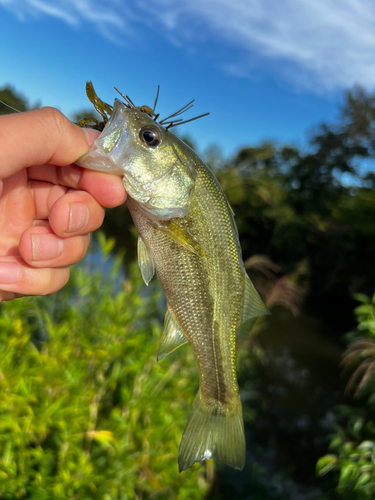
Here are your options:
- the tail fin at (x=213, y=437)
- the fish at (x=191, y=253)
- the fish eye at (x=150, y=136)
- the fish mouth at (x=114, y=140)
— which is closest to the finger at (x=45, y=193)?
the fish at (x=191, y=253)

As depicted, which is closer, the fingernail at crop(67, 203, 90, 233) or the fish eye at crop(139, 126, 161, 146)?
the fish eye at crop(139, 126, 161, 146)

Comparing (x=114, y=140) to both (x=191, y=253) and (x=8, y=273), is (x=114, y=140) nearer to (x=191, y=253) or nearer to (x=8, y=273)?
(x=191, y=253)

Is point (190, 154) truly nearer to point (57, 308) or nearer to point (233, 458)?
point (233, 458)

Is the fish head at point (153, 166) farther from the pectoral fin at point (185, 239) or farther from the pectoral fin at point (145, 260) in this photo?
the pectoral fin at point (145, 260)

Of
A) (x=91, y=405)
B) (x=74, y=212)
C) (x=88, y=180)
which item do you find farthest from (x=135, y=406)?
(x=88, y=180)

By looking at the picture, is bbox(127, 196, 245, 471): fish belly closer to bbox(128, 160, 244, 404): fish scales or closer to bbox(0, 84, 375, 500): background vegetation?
bbox(128, 160, 244, 404): fish scales

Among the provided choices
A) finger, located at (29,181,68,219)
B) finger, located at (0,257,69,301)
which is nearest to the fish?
finger, located at (29,181,68,219)

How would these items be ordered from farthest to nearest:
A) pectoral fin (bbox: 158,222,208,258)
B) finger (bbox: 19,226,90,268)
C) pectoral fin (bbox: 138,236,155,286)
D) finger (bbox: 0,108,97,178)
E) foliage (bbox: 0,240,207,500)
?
foliage (bbox: 0,240,207,500), finger (bbox: 19,226,90,268), pectoral fin (bbox: 138,236,155,286), pectoral fin (bbox: 158,222,208,258), finger (bbox: 0,108,97,178)
